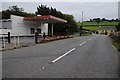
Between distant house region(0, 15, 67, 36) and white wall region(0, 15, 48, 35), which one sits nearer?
distant house region(0, 15, 67, 36)

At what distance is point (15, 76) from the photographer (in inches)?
317

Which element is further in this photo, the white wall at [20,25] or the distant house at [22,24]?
the white wall at [20,25]

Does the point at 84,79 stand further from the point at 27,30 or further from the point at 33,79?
the point at 27,30

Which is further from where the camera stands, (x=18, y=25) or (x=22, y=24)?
(x=22, y=24)

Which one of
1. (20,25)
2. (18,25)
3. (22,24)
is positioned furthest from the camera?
(22,24)

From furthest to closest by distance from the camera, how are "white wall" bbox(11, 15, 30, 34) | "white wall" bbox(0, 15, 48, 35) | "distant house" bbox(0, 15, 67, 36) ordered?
1. "white wall" bbox(11, 15, 30, 34)
2. "white wall" bbox(0, 15, 48, 35)
3. "distant house" bbox(0, 15, 67, 36)

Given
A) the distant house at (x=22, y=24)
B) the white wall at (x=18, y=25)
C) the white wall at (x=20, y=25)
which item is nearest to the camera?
the distant house at (x=22, y=24)

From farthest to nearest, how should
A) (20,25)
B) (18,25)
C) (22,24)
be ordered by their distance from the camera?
(22,24) → (20,25) → (18,25)

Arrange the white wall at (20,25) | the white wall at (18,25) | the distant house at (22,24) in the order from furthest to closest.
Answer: the white wall at (18,25), the white wall at (20,25), the distant house at (22,24)

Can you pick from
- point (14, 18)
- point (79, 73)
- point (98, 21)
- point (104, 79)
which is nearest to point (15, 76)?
point (79, 73)

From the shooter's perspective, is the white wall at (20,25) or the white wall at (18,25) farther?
the white wall at (18,25)

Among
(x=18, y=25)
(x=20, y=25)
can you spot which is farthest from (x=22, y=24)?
(x=18, y=25)

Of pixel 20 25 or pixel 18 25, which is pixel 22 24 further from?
pixel 18 25

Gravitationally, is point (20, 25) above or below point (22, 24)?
below
